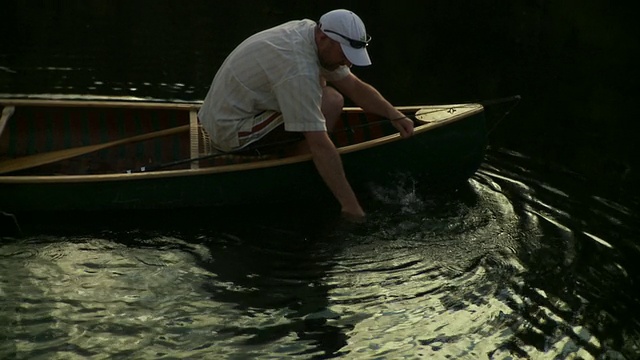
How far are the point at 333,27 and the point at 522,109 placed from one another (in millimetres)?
6540

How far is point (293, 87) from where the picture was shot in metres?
6.70

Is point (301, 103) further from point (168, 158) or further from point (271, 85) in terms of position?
point (168, 158)

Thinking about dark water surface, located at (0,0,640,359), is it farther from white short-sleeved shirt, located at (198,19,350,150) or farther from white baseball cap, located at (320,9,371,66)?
white baseball cap, located at (320,9,371,66)

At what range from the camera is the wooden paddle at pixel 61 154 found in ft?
25.5

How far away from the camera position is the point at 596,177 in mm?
9430

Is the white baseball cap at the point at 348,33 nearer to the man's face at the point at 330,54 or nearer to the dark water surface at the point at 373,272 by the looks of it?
the man's face at the point at 330,54

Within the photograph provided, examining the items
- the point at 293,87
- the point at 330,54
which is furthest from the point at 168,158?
the point at 330,54

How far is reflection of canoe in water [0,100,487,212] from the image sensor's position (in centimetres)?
701

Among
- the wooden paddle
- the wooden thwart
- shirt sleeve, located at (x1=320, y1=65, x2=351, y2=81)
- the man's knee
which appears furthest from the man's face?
the wooden thwart

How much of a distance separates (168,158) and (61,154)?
967 millimetres

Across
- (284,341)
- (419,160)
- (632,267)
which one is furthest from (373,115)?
(284,341)


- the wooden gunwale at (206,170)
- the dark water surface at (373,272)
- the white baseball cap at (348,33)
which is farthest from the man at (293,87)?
the dark water surface at (373,272)

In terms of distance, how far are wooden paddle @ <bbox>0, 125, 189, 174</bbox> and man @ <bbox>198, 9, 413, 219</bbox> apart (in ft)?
3.30

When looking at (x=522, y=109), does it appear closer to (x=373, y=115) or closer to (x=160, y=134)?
(x=373, y=115)
